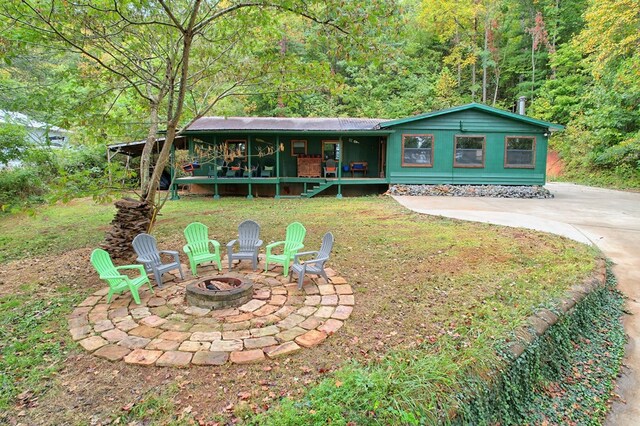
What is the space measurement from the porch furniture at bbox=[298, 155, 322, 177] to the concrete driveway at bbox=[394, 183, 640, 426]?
3324 mm

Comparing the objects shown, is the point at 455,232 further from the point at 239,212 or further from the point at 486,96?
the point at 486,96

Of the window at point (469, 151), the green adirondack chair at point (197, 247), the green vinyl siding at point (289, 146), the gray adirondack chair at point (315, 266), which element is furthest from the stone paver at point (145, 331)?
the window at point (469, 151)

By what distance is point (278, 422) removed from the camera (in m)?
2.01

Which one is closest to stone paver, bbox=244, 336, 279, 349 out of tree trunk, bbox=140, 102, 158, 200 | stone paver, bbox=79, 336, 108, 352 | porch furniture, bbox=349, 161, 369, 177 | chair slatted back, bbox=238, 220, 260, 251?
stone paver, bbox=79, 336, 108, 352

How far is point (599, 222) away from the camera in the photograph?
7871 millimetres

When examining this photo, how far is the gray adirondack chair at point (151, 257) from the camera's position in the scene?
4109 millimetres

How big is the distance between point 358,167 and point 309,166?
198 centimetres

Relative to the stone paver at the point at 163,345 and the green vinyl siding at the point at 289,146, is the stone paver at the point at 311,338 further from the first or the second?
the green vinyl siding at the point at 289,146

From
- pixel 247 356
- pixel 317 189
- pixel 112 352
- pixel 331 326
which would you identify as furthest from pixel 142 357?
pixel 317 189

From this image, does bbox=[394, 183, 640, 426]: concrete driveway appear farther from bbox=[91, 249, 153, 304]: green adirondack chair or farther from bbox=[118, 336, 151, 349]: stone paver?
bbox=[91, 249, 153, 304]: green adirondack chair

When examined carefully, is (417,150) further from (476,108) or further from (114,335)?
(114,335)

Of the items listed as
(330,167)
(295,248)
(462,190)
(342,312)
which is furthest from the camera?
(330,167)

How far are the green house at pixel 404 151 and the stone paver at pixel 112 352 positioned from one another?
1003 centimetres

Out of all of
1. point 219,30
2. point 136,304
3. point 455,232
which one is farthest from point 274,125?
point 136,304
